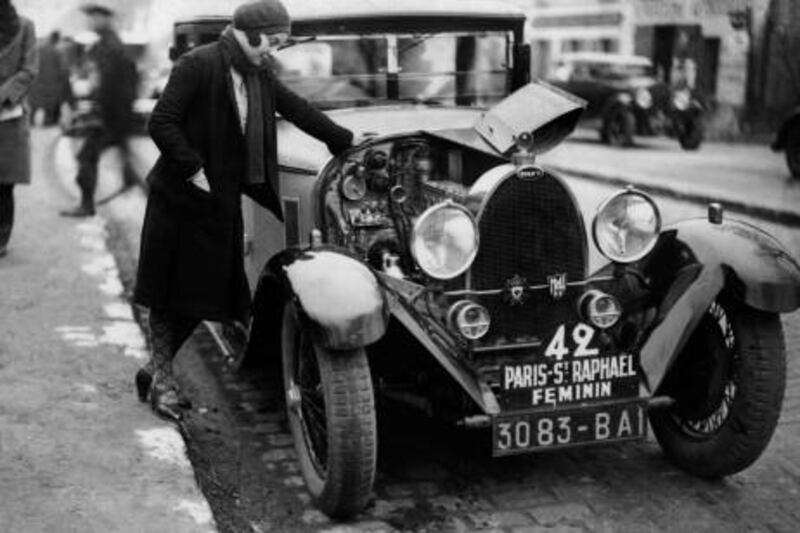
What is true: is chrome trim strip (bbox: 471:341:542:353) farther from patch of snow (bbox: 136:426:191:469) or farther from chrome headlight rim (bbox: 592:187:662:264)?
patch of snow (bbox: 136:426:191:469)

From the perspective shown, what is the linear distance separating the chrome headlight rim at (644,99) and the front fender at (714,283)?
1470 cm

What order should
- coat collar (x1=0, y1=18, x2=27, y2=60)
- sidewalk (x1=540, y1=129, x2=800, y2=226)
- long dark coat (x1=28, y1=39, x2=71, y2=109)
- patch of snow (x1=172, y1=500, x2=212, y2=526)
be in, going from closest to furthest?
patch of snow (x1=172, y1=500, x2=212, y2=526), coat collar (x1=0, y1=18, x2=27, y2=60), sidewalk (x1=540, y1=129, x2=800, y2=226), long dark coat (x1=28, y1=39, x2=71, y2=109)

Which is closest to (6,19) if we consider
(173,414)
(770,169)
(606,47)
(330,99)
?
(330,99)

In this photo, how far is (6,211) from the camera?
7.46 meters

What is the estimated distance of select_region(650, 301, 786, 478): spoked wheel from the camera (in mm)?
3920

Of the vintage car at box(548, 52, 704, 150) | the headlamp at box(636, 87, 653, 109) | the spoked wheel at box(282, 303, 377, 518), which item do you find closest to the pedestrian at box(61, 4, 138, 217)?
the spoked wheel at box(282, 303, 377, 518)

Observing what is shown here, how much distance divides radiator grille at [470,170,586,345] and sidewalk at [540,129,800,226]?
6.87m

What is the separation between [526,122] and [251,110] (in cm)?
114

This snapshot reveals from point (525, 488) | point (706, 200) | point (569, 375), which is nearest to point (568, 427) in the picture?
point (569, 375)

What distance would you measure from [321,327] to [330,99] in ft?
6.57

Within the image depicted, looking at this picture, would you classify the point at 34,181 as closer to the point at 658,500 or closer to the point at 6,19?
the point at 6,19

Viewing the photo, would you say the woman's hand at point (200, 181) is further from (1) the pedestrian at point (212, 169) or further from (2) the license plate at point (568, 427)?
(2) the license plate at point (568, 427)

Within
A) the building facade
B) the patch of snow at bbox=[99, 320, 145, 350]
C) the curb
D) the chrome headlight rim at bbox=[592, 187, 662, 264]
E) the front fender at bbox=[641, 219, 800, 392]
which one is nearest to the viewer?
the front fender at bbox=[641, 219, 800, 392]

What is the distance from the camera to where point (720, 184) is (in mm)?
12969
